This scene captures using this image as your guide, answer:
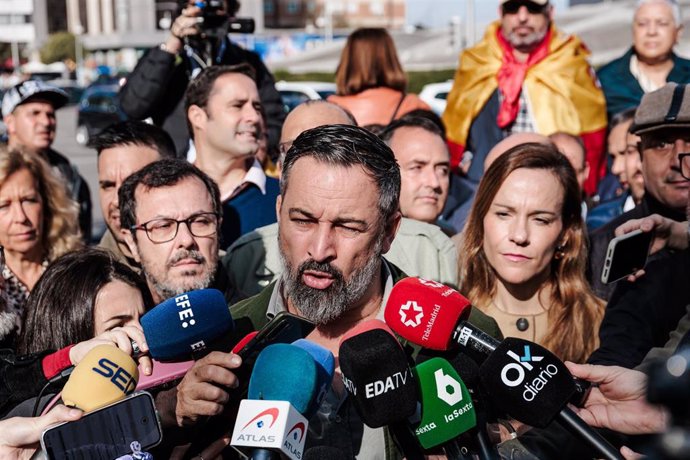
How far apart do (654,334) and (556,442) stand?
786 mm

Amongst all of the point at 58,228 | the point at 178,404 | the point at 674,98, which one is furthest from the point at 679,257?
the point at 58,228

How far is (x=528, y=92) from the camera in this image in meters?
6.13

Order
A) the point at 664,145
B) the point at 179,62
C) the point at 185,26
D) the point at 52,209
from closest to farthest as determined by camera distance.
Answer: the point at 664,145 → the point at 52,209 → the point at 185,26 → the point at 179,62

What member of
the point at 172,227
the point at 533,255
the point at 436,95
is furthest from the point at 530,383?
the point at 436,95

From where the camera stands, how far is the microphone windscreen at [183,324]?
2.54 m

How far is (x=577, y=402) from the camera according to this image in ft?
8.53

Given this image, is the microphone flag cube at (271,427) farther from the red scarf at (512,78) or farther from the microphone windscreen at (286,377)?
the red scarf at (512,78)

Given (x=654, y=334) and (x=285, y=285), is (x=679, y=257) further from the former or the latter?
(x=285, y=285)

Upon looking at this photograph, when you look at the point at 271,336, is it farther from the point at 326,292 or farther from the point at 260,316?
the point at 260,316

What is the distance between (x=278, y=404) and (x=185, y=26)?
3.83 m

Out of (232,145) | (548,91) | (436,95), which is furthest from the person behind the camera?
(436,95)

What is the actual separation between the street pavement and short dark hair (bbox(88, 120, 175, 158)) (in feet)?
21.9

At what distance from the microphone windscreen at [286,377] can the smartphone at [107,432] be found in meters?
0.24

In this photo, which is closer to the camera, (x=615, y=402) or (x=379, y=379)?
(x=379, y=379)
